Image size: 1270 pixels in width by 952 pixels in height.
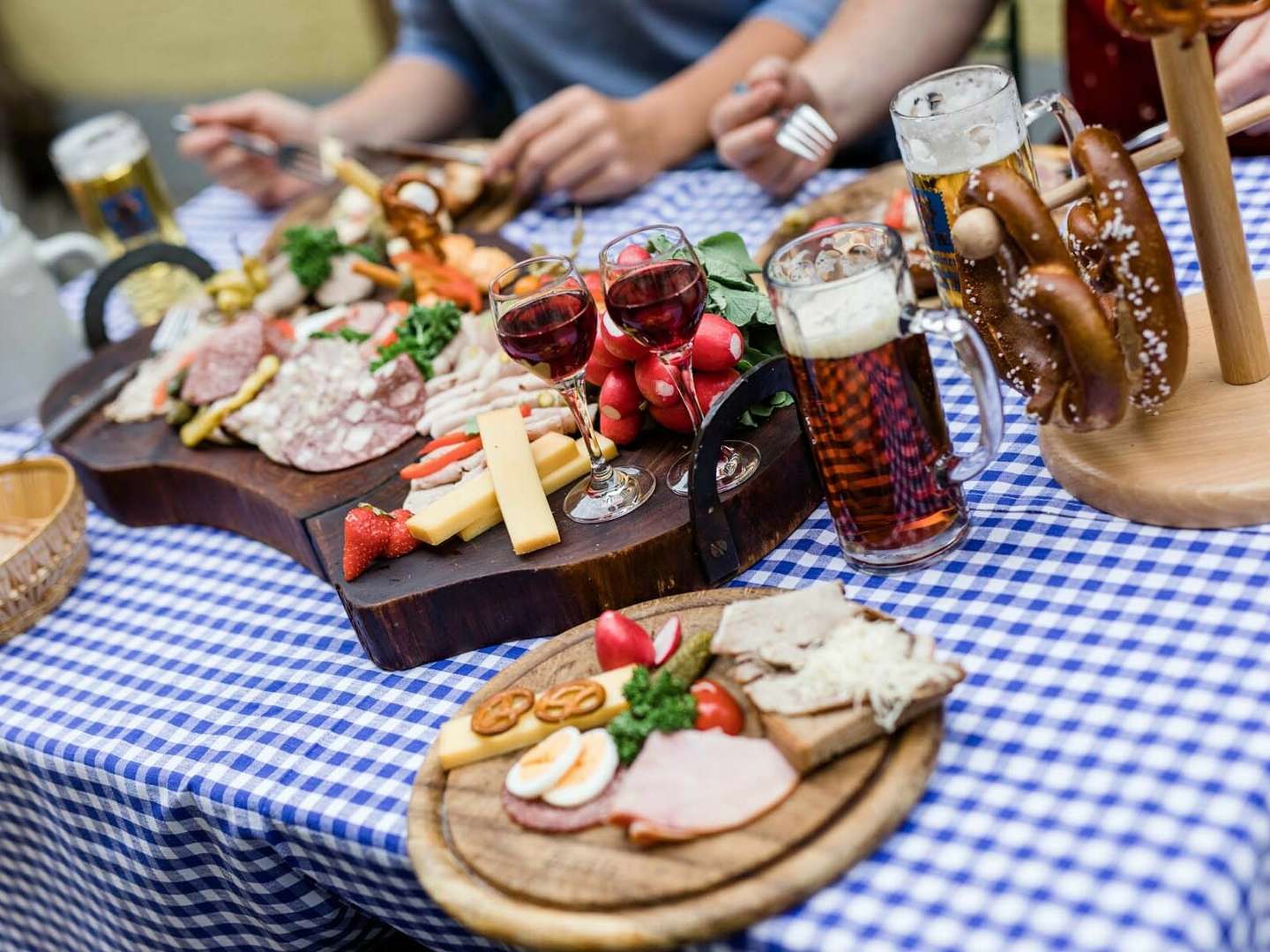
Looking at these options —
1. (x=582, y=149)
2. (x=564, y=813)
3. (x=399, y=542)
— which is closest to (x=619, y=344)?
(x=399, y=542)

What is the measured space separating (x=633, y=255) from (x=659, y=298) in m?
0.09

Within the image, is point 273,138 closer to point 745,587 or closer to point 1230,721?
point 745,587

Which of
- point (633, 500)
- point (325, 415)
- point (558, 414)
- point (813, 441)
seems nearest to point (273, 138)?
point (325, 415)

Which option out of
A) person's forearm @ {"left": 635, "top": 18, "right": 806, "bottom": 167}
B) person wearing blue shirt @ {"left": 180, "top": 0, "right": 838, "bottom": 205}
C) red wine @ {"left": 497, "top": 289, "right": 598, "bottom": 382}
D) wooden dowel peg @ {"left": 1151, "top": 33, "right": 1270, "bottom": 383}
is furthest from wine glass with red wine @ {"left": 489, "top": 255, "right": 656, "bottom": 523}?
person's forearm @ {"left": 635, "top": 18, "right": 806, "bottom": 167}

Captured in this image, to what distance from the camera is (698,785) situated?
0.97 m

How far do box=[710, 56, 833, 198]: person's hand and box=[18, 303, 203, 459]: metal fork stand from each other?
0.88 m

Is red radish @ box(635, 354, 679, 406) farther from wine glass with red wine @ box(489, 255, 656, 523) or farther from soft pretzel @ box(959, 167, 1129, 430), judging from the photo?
soft pretzel @ box(959, 167, 1129, 430)

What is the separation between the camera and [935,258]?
1398 millimetres

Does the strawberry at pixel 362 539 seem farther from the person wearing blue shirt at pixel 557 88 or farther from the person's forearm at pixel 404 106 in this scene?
the person's forearm at pixel 404 106

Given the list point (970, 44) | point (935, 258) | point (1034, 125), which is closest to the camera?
point (935, 258)

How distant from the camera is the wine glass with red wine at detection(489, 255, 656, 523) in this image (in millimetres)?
1228

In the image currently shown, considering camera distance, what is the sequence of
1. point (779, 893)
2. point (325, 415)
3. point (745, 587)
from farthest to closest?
point (325, 415) → point (745, 587) → point (779, 893)

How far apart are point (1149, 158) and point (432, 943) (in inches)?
37.1

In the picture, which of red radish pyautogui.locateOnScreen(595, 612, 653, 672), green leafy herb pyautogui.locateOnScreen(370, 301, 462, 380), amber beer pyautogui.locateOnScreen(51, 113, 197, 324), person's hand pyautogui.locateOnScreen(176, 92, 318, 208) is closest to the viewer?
red radish pyautogui.locateOnScreen(595, 612, 653, 672)
